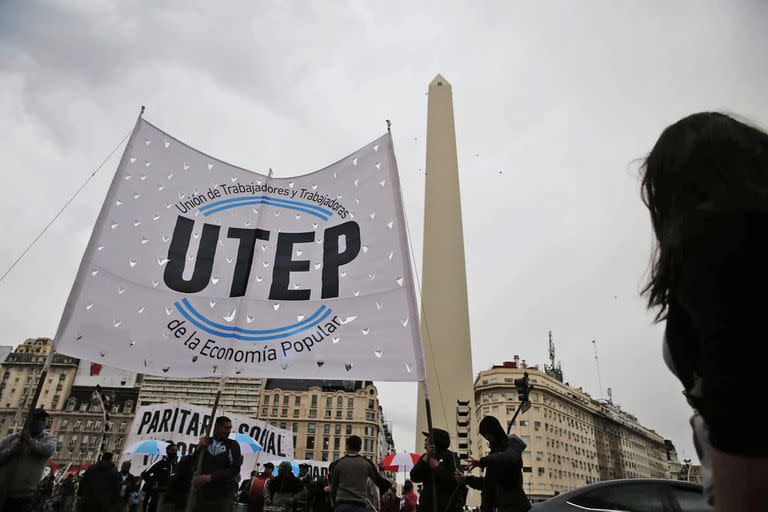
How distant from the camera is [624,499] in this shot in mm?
4555

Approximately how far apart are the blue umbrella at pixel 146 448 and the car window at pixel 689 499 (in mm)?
14463

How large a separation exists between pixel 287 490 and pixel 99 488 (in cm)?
390

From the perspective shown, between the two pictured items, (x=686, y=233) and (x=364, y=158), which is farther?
(x=364, y=158)

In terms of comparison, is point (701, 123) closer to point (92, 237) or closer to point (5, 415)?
point (92, 237)

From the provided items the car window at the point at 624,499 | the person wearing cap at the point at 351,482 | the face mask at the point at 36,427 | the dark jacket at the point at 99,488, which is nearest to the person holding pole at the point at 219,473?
the person wearing cap at the point at 351,482

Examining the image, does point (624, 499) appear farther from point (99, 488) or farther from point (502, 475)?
point (99, 488)

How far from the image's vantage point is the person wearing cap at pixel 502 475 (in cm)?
417

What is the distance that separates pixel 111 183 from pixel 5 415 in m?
103

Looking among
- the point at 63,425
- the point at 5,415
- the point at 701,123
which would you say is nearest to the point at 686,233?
the point at 701,123

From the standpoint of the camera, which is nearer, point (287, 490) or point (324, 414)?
point (287, 490)

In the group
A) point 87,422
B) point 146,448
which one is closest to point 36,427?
point 146,448

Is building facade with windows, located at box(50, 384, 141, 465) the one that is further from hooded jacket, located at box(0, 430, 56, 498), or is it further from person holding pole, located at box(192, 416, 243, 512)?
person holding pole, located at box(192, 416, 243, 512)

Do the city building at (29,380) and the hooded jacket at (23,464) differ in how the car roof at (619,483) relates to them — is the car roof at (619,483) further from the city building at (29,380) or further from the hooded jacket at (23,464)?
the city building at (29,380)

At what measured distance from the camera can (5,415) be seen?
8175 centimetres
